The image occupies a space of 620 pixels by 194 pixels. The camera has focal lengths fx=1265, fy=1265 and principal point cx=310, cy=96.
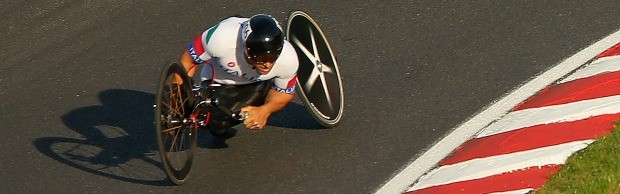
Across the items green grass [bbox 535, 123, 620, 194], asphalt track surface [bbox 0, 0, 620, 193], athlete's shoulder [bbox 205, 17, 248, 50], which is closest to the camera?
green grass [bbox 535, 123, 620, 194]

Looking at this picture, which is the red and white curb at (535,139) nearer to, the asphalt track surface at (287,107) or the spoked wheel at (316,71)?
the asphalt track surface at (287,107)

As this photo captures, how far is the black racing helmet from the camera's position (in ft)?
27.6

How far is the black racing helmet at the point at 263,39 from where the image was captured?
27.6 feet

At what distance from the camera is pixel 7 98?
10.6 m

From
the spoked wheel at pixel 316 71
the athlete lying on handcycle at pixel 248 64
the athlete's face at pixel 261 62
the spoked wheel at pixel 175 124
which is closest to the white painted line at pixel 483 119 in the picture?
the spoked wheel at pixel 316 71

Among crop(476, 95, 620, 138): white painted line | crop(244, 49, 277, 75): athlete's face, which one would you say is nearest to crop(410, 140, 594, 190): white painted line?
crop(476, 95, 620, 138): white painted line

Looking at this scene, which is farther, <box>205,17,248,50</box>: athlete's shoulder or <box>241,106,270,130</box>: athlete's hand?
<box>205,17,248,50</box>: athlete's shoulder

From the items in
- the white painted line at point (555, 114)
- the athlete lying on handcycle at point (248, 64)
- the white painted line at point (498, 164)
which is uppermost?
the athlete lying on handcycle at point (248, 64)

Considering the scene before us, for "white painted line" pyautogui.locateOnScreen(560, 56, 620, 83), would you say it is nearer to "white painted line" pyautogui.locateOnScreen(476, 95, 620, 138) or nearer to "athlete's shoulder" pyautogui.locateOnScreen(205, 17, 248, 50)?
"white painted line" pyautogui.locateOnScreen(476, 95, 620, 138)

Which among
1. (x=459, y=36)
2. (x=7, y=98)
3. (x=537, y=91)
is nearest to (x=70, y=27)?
(x=7, y=98)

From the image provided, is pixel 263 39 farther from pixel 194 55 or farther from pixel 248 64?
pixel 194 55

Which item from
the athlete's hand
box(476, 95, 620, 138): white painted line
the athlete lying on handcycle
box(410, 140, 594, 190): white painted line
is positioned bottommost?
box(410, 140, 594, 190): white painted line

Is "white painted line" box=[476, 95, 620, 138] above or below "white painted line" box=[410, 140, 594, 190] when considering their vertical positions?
above

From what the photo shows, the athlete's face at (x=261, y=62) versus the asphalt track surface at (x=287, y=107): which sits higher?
the athlete's face at (x=261, y=62)
